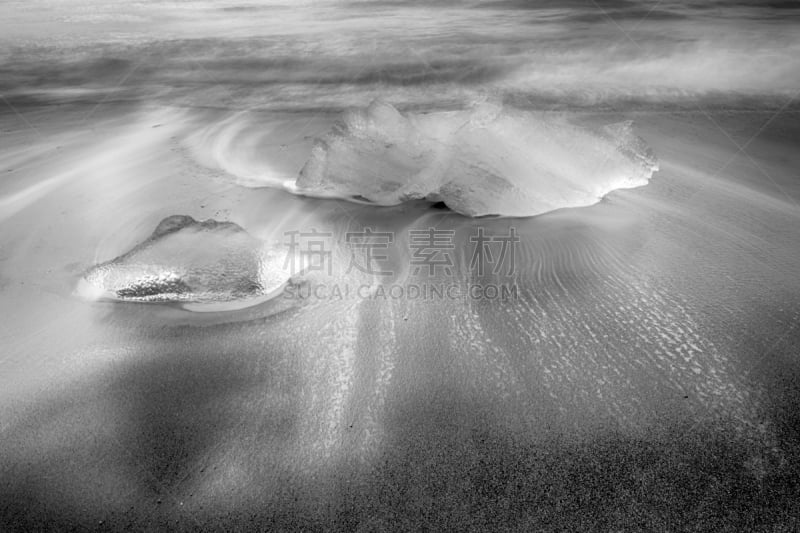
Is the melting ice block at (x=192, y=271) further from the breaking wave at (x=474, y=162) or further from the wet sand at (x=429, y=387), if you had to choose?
the breaking wave at (x=474, y=162)

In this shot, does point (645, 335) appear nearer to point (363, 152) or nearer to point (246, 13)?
point (363, 152)

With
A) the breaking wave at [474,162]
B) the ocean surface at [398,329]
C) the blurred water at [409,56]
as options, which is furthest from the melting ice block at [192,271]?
the blurred water at [409,56]

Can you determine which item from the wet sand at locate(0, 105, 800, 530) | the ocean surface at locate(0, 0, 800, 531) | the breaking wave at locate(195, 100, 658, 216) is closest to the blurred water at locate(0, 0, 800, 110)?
the ocean surface at locate(0, 0, 800, 531)

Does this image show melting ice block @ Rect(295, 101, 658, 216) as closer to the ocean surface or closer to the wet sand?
the ocean surface

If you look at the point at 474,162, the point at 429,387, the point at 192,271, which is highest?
the point at 474,162

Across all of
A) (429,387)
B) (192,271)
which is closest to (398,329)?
(429,387)

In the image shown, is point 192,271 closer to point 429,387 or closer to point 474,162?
point 429,387

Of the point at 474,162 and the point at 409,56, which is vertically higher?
the point at 409,56
